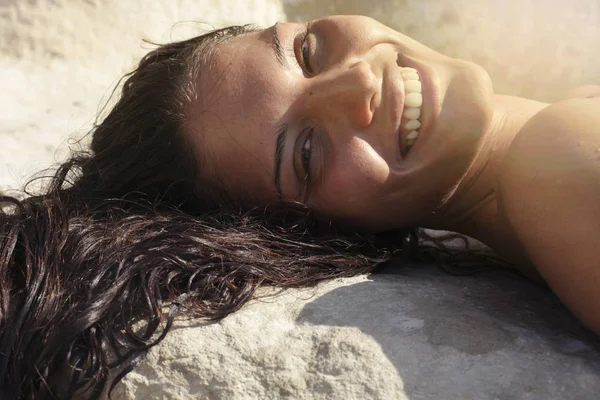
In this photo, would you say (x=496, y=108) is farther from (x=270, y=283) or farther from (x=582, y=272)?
(x=270, y=283)

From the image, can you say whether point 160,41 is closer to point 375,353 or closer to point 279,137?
point 279,137

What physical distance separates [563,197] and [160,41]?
2.44 meters

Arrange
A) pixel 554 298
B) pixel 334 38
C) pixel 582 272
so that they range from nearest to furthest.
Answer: pixel 582 272, pixel 554 298, pixel 334 38

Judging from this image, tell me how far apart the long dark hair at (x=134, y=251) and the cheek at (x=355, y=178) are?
10 centimetres

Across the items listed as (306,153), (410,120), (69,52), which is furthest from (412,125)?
(69,52)

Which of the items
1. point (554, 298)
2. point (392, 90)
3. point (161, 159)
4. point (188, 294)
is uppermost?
point (392, 90)

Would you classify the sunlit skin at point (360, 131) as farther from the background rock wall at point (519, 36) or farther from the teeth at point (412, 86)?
the background rock wall at point (519, 36)

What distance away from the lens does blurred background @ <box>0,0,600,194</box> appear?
304 cm

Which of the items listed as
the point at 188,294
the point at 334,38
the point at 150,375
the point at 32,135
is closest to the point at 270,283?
the point at 188,294

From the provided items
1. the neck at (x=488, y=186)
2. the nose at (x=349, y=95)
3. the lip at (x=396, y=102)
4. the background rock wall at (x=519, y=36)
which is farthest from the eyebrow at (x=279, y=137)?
the background rock wall at (x=519, y=36)

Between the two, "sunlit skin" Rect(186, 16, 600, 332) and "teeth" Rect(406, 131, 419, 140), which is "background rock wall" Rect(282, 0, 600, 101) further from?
"teeth" Rect(406, 131, 419, 140)

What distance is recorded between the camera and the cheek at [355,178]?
1.87 meters

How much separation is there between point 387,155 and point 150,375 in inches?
32.0

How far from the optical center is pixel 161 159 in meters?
2.14
